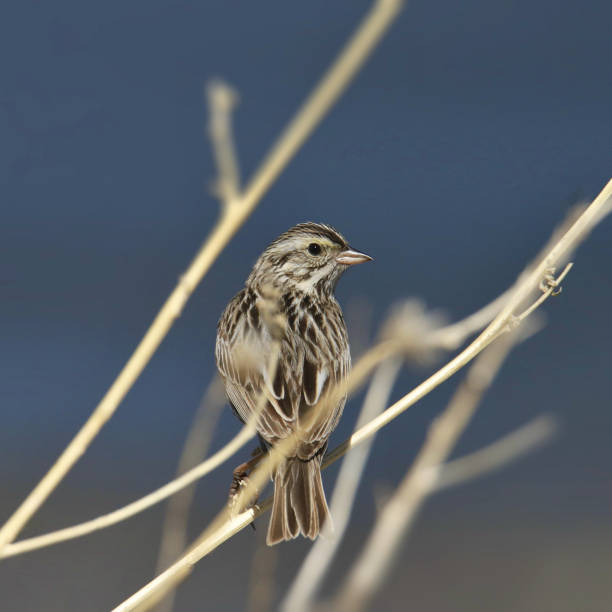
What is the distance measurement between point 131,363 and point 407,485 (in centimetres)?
36

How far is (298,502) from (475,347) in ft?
3.76

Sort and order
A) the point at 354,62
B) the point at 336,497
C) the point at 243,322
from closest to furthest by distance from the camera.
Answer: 1. the point at 354,62
2. the point at 336,497
3. the point at 243,322

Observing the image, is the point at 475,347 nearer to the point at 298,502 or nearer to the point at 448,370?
the point at 448,370

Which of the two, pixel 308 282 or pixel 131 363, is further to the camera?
pixel 308 282

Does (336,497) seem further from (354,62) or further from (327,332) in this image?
(327,332)

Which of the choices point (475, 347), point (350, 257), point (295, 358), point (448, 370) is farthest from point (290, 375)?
point (475, 347)

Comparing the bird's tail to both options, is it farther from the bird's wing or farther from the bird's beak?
the bird's beak

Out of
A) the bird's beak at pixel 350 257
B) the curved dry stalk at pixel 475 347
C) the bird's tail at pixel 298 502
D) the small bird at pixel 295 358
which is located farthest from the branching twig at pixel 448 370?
the bird's beak at pixel 350 257

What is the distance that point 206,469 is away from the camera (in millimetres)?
1459

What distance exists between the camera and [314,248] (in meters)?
3.86

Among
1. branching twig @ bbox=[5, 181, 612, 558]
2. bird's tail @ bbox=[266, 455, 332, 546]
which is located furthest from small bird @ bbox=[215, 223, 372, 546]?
branching twig @ bbox=[5, 181, 612, 558]

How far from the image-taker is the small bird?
2.91 metres

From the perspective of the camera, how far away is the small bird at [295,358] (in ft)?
9.53

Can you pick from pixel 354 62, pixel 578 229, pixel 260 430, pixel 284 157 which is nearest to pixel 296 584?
pixel 284 157
